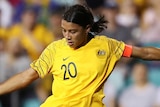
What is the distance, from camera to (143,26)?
27.0ft

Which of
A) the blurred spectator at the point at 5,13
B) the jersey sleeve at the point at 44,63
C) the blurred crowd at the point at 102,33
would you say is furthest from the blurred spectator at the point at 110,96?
the jersey sleeve at the point at 44,63

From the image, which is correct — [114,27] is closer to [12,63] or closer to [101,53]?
[12,63]

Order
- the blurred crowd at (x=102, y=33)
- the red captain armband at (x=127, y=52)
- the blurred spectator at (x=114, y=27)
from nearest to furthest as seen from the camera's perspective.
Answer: the red captain armband at (x=127, y=52) < the blurred crowd at (x=102, y=33) < the blurred spectator at (x=114, y=27)

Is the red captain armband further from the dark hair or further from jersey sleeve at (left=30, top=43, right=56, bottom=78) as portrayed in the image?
jersey sleeve at (left=30, top=43, right=56, bottom=78)

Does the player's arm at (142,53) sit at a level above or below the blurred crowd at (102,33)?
below

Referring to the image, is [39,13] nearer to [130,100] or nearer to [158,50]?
[130,100]

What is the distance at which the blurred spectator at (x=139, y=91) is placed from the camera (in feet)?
26.0

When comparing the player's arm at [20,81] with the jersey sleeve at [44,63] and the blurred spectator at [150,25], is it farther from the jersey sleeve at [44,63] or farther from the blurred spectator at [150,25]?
the blurred spectator at [150,25]

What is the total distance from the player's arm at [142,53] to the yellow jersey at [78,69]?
12 centimetres

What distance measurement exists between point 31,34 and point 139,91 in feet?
5.96

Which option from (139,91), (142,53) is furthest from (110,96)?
(142,53)

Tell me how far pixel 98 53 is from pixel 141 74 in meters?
3.43

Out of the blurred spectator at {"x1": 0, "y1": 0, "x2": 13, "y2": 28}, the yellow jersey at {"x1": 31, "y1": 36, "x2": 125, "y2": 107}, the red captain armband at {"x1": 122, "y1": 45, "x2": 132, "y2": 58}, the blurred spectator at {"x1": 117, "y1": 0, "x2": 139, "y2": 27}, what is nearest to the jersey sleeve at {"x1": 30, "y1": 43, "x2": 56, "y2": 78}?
the yellow jersey at {"x1": 31, "y1": 36, "x2": 125, "y2": 107}

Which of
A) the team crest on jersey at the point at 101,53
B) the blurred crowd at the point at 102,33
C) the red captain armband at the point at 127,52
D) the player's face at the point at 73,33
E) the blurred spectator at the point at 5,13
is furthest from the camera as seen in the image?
the blurred spectator at the point at 5,13
